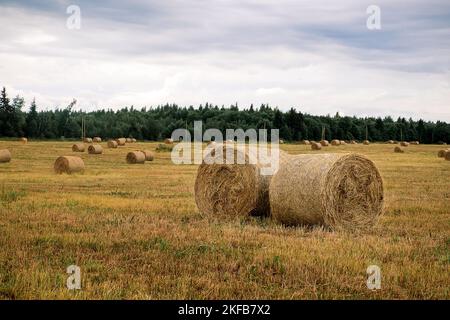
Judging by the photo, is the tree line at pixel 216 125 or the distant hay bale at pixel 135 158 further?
the tree line at pixel 216 125

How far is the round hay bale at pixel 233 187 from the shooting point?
46.9 feet

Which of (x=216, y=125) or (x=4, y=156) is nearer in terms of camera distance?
(x=4, y=156)

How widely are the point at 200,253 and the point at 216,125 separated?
87897 millimetres

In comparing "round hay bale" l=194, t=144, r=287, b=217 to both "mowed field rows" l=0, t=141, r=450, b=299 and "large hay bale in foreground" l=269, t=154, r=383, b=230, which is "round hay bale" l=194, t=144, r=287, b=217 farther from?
"large hay bale in foreground" l=269, t=154, r=383, b=230

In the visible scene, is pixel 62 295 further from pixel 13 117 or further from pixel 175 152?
pixel 13 117

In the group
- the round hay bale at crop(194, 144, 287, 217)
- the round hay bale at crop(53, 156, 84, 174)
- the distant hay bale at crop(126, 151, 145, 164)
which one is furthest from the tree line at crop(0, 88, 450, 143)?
the round hay bale at crop(194, 144, 287, 217)

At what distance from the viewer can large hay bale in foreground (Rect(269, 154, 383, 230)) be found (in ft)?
41.1

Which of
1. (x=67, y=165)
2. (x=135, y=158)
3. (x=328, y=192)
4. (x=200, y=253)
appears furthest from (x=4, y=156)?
(x=200, y=253)

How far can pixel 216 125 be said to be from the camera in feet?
319

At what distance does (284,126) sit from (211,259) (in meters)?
82.2

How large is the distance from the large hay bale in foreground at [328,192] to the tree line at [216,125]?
7414 centimetres

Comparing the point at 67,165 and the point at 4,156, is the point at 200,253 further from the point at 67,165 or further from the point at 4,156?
the point at 4,156

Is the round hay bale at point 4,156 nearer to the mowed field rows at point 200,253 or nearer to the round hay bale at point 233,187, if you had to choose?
the mowed field rows at point 200,253

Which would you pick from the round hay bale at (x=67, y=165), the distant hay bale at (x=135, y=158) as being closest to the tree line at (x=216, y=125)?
the distant hay bale at (x=135, y=158)
